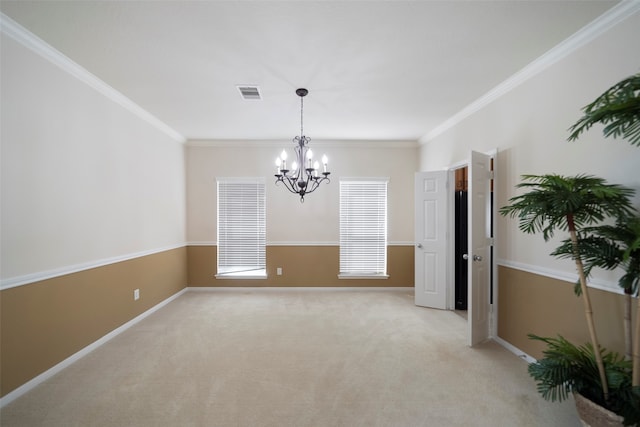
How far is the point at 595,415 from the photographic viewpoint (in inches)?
62.4

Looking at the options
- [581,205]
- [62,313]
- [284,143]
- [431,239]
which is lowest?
[62,313]

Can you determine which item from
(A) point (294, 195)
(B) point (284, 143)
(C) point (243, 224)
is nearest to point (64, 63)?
(B) point (284, 143)

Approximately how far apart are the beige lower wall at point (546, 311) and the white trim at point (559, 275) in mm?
33

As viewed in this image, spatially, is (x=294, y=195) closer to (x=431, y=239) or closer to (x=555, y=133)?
(x=431, y=239)

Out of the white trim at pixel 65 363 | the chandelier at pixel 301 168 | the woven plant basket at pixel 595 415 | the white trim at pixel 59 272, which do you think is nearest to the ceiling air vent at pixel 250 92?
the chandelier at pixel 301 168

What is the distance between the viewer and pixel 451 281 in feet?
14.4

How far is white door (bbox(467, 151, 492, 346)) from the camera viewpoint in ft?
10.0

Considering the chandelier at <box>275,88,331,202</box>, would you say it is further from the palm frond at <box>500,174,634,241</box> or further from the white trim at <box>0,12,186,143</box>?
the white trim at <box>0,12,186,143</box>

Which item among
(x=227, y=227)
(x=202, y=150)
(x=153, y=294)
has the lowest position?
(x=153, y=294)

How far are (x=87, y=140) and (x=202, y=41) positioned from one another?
5.58ft

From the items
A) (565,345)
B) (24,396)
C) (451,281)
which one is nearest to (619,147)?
(565,345)

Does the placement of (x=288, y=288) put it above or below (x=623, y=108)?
below

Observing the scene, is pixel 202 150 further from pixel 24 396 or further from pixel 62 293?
pixel 24 396

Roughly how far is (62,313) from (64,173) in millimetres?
1294
